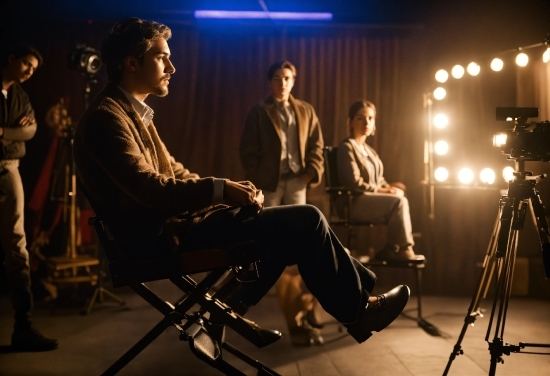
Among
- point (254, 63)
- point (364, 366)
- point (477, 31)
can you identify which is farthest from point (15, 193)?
point (477, 31)

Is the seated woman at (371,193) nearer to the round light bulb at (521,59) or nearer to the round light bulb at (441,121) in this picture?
the round light bulb at (441,121)

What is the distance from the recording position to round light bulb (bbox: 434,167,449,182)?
5480 mm

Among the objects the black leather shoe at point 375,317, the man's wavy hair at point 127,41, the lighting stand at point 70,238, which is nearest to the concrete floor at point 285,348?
the lighting stand at point 70,238

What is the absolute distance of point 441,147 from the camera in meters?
5.53

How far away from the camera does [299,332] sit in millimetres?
3893

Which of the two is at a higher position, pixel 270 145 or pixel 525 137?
pixel 270 145

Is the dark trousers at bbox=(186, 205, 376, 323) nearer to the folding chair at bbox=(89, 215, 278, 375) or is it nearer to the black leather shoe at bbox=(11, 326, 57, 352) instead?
the folding chair at bbox=(89, 215, 278, 375)

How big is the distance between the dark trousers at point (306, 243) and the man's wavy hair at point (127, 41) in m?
0.72

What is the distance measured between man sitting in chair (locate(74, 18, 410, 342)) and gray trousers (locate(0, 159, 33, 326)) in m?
1.37

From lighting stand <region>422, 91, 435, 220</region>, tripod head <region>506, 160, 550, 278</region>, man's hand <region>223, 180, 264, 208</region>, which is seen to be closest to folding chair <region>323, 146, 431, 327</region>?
lighting stand <region>422, 91, 435, 220</region>

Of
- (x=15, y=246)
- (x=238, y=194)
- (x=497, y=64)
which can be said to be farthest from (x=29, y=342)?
(x=497, y=64)

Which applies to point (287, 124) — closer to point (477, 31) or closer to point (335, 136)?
point (335, 136)

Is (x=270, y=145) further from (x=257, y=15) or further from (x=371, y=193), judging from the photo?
(x=257, y=15)

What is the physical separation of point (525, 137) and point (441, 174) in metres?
2.75
